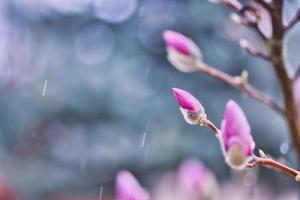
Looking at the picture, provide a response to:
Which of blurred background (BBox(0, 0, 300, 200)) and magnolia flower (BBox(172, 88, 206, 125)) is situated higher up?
magnolia flower (BBox(172, 88, 206, 125))

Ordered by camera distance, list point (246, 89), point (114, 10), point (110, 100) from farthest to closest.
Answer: point (114, 10)
point (110, 100)
point (246, 89)

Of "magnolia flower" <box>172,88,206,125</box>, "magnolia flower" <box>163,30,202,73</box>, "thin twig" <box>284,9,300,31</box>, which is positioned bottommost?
"magnolia flower" <box>163,30,202,73</box>

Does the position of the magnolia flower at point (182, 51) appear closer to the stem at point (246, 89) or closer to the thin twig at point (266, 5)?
the stem at point (246, 89)

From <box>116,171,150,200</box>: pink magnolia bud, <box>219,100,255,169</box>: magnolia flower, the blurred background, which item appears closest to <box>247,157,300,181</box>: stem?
<box>219,100,255,169</box>: magnolia flower

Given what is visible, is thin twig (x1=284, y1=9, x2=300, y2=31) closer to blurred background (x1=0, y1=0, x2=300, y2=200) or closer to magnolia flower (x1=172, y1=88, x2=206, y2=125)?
magnolia flower (x1=172, y1=88, x2=206, y2=125)

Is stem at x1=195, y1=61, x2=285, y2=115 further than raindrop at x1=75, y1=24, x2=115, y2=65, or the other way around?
raindrop at x1=75, y1=24, x2=115, y2=65

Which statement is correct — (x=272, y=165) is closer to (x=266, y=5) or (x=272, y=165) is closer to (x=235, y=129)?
(x=235, y=129)

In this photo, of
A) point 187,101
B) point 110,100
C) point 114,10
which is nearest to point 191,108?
point 187,101
